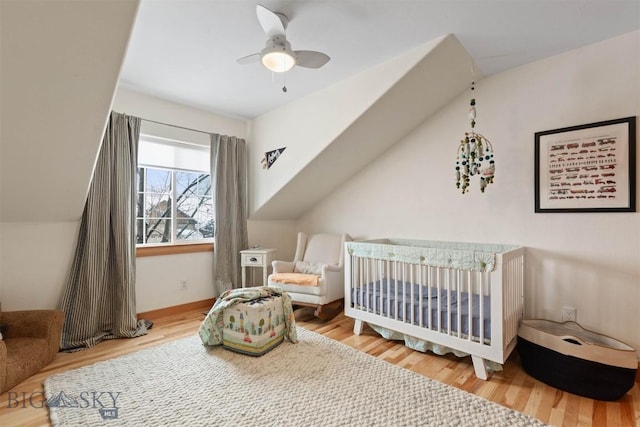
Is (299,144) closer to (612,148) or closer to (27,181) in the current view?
(27,181)

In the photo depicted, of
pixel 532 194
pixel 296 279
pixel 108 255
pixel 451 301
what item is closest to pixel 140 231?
pixel 108 255

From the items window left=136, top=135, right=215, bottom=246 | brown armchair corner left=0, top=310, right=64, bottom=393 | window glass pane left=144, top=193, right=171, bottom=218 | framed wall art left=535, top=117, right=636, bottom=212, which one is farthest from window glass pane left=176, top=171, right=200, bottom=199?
framed wall art left=535, top=117, right=636, bottom=212

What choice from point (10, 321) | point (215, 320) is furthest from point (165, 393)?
point (10, 321)

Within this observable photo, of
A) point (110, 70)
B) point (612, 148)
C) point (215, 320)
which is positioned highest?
point (110, 70)

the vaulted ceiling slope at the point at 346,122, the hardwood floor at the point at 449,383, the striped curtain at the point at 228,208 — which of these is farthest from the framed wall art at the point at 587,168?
the striped curtain at the point at 228,208

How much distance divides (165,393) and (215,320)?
0.63 metres

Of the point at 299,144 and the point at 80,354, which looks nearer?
the point at 80,354

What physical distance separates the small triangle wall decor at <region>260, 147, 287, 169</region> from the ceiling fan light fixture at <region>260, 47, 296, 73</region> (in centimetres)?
146

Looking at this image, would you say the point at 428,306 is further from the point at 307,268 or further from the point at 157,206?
the point at 157,206

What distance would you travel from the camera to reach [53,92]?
153 centimetres

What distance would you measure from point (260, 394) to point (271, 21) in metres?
2.19

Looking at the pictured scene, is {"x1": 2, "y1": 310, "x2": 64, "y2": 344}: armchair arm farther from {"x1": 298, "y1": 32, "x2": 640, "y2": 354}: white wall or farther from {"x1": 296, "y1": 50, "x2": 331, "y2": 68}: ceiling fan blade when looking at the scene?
{"x1": 298, "y1": 32, "x2": 640, "y2": 354}: white wall

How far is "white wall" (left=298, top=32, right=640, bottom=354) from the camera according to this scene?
199cm

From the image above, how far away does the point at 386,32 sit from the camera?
79.0 inches
